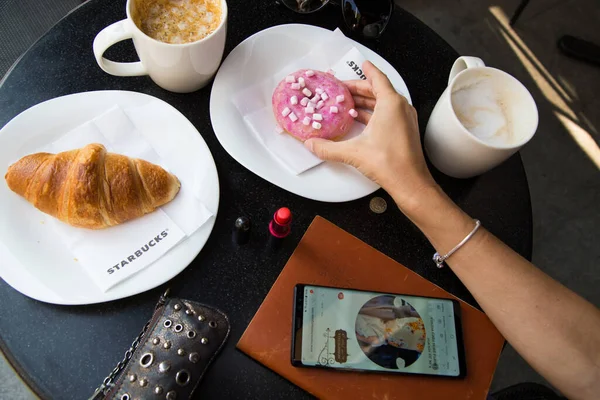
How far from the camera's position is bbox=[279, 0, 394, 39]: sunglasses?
101cm

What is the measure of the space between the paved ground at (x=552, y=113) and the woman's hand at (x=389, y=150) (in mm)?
1000

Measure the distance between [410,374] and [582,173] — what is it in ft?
4.97

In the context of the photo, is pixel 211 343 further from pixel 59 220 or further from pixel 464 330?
pixel 464 330

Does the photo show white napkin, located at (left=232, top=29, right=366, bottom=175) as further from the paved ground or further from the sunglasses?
the paved ground

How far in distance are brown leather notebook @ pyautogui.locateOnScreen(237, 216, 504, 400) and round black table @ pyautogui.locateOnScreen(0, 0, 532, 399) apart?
20 mm

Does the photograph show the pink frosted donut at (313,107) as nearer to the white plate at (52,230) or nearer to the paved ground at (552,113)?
the white plate at (52,230)

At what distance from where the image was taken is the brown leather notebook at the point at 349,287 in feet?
2.53

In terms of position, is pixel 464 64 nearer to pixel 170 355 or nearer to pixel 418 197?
pixel 418 197

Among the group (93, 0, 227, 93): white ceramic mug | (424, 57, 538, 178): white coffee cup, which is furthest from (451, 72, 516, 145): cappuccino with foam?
(93, 0, 227, 93): white ceramic mug

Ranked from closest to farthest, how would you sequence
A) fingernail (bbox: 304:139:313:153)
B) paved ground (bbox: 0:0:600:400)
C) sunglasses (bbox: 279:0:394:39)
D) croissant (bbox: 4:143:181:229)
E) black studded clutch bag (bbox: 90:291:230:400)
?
black studded clutch bag (bbox: 90:291:230:400) < croissant (bbox: 4:143:181:229) < fingernail (bbox: 304:139:313:153) < sunglasses (bbox: 279:0:394:39) < paved ground (bbox: 0:0:600:400)

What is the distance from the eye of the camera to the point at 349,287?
83cm

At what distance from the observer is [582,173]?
6.25 ft

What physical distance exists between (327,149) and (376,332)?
329 mm

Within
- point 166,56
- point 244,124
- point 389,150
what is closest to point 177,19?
point 166,56
